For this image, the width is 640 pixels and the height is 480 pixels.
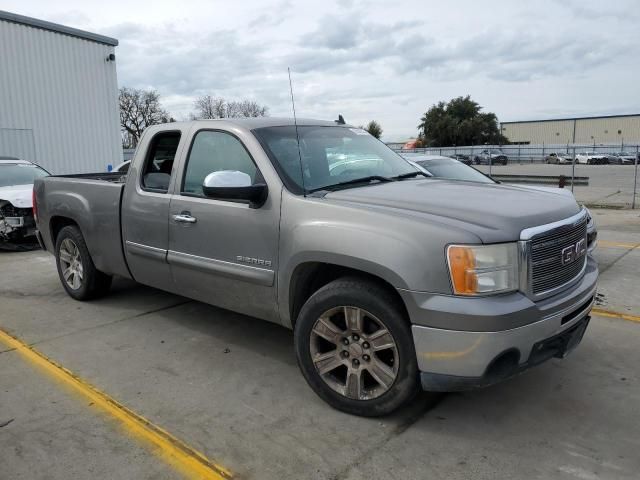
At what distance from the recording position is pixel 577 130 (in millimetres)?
95562

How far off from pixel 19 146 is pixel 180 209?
14871 mm

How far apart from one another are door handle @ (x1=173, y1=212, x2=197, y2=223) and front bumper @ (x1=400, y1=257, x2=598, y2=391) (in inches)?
73.6

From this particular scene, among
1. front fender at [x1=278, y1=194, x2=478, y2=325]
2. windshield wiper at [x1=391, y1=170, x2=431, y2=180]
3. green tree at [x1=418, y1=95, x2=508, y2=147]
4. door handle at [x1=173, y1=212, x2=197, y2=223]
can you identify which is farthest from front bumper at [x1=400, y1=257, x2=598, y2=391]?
green tree at [x1=418, y1=95, x2=508, y2=147]

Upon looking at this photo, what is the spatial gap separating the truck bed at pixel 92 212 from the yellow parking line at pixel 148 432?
1183 mm

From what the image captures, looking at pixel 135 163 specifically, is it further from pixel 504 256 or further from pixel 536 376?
pixel 536 376

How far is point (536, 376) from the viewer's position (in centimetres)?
375

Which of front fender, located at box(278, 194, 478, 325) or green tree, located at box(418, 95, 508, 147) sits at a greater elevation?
green tree, located at box(418, 95, 508, 147)

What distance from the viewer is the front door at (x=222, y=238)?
3572mm

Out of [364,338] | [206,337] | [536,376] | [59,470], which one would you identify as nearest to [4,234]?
[206,337]

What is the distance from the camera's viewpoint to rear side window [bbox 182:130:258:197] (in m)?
3.89

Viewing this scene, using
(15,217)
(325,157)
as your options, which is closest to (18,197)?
(15,217)

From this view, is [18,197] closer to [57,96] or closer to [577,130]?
[57,96]

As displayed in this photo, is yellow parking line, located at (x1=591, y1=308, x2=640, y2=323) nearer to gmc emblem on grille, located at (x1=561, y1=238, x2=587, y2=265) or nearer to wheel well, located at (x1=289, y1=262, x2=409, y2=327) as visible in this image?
gmc emblem on grille, located at (x1=561, y1=238, x2=587, y2=265)

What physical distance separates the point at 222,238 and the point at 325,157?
97cm
